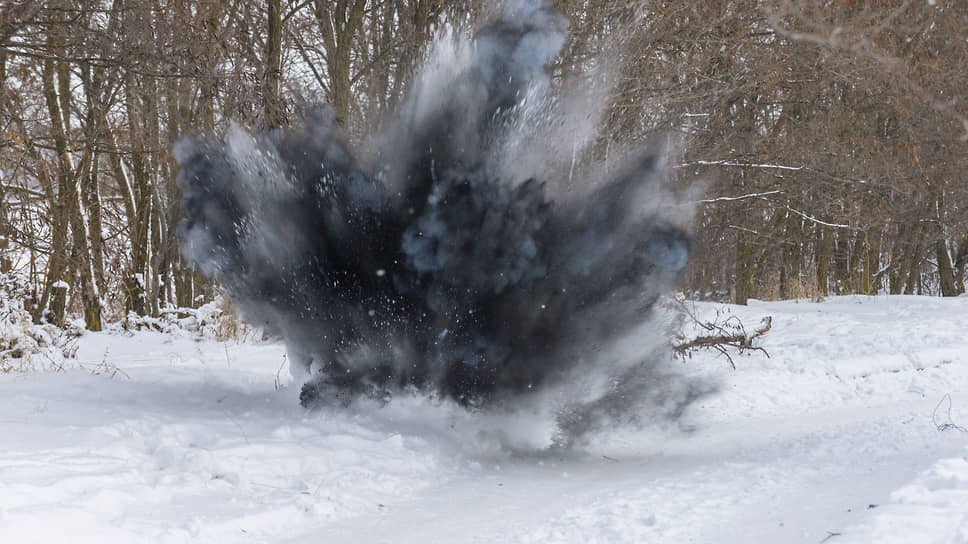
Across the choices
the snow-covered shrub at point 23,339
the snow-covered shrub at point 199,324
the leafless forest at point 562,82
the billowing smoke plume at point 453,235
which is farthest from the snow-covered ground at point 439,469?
the snow-covered shrub at point 199,324

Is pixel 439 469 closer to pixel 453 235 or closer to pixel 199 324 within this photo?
→ pixel 453 235

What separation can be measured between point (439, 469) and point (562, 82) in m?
4.45

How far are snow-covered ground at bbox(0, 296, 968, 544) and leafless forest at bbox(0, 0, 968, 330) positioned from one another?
6.81ft

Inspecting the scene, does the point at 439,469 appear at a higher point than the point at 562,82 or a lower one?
lower

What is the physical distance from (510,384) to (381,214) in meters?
1.75

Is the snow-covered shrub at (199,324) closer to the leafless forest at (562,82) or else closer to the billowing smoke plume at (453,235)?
the leafless forest at (562,82)

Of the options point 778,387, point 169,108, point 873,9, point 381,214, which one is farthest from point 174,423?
point 873,9

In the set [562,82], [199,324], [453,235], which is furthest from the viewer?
[199,324]

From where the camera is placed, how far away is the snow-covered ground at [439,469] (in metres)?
4.11

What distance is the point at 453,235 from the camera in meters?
6.31

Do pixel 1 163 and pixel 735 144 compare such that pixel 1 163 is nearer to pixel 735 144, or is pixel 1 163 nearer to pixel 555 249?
pixel 555 249

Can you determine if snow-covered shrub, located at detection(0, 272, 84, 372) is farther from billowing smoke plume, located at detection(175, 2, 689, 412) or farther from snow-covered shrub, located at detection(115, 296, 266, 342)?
billowing smoke plume, located at detection(175, 2, 689, 412)

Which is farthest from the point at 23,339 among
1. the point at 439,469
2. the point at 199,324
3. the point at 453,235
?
the point at 439,469

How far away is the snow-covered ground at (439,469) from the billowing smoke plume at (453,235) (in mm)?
552
